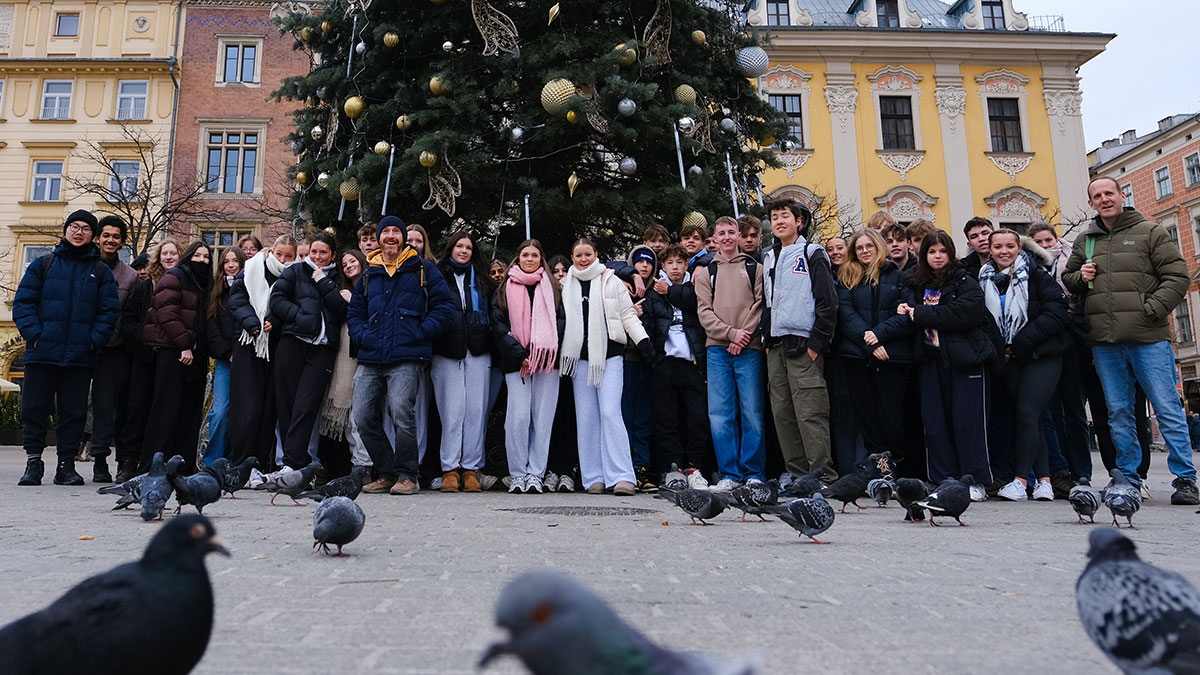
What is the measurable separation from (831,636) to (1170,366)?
5735 millimetres

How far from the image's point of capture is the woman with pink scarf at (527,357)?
7637 millimetres

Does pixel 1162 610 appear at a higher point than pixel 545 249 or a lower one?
lower

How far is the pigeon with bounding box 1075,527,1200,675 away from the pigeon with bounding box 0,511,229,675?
188 centimetres

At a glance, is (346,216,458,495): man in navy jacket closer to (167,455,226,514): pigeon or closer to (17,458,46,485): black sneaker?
(167,455,226,514): pigeon

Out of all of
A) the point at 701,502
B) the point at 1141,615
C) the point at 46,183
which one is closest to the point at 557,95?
the point at 701,502

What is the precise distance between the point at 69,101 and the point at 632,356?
119ft

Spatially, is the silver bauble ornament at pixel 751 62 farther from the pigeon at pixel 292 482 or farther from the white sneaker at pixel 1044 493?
the pigeon at pixel 292 482

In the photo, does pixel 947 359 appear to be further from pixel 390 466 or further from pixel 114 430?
pixel 114 430

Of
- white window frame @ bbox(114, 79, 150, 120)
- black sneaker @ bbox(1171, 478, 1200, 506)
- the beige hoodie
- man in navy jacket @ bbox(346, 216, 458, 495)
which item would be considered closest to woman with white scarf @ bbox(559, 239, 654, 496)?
Answer: the beige hoodie

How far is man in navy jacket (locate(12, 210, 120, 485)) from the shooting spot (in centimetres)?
754

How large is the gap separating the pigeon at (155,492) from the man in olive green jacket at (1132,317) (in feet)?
22.8

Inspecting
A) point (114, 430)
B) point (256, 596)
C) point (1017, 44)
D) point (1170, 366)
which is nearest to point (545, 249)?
point (114, 430)

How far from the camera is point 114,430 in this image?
823cm

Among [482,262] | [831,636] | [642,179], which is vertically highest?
[642,179]
